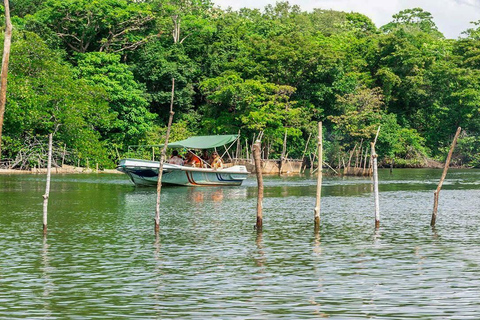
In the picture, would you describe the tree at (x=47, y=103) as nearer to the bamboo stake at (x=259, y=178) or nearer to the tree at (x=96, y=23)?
the tree at (x=96, y=23)

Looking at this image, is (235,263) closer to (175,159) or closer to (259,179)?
(259,179)

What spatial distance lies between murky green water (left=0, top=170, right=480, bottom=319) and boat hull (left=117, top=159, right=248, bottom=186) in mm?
9810

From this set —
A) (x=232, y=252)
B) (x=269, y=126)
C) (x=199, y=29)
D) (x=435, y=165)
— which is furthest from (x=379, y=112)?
(x=232, y=252)

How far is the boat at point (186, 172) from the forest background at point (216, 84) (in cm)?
1526

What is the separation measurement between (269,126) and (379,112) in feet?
44.2

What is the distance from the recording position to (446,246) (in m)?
19.9

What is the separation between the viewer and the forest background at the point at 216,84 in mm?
57375

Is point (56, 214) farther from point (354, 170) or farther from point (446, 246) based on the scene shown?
point (354, 170)

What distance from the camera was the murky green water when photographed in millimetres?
12828

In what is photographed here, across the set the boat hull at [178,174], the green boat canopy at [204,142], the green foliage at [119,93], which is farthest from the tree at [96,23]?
the boat hull at [178,174]

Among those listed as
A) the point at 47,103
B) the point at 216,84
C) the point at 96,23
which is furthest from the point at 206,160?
the point at 96,23

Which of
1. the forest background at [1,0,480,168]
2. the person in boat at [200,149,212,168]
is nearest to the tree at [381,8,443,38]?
the forest background at [1,0,480,168]

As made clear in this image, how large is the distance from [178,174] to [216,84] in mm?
24728

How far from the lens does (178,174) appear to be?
43375 mm
